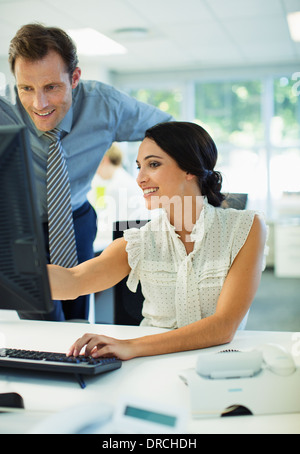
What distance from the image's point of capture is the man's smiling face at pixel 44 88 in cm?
164

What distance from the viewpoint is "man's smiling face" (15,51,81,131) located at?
1640 millimetres

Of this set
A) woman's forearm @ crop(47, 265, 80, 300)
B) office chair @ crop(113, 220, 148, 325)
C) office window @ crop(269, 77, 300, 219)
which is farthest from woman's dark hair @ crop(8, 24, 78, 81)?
office window @ crop(269, 77, 300, 219)

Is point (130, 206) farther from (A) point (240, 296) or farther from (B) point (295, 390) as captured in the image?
(B) point (295, 390)

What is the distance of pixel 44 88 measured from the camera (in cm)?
167

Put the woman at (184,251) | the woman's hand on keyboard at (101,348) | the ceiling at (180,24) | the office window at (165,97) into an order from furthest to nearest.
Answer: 1. the office window at (165,97)
2. the ceiling at (180,24)
3. the woman at (184,251)
4. the woman's hand on keyboard at (101,348)

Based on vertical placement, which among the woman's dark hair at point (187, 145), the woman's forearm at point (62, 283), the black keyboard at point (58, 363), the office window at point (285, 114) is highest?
the office window at point (285, 114)

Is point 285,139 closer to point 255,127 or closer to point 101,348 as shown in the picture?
point 255,127

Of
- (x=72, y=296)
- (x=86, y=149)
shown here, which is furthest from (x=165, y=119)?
(x=72, y=296)

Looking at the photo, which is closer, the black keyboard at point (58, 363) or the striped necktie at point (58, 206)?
the black keyboard at point (58, 363)

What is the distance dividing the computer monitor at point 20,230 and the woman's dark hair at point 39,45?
96 cm

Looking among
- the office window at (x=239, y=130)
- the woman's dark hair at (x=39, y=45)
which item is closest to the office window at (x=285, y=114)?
the office window at (x=239, y=130)

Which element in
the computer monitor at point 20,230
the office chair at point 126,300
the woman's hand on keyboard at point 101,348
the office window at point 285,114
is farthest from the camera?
the office window at point 285,114

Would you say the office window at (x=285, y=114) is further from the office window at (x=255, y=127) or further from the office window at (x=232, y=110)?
the office window at (x=232, y=110)

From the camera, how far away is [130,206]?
3.87m
